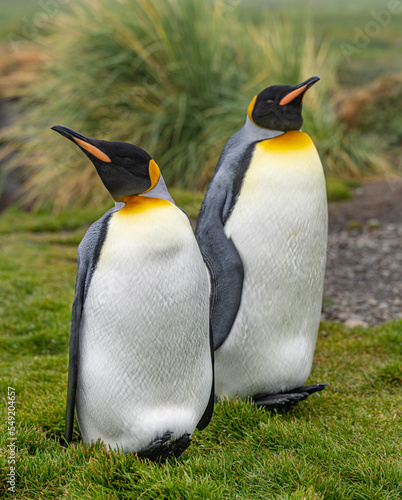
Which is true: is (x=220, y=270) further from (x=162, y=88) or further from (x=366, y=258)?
(x=162, y=88)

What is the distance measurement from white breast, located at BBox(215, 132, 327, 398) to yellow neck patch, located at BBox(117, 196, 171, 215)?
0.71 m

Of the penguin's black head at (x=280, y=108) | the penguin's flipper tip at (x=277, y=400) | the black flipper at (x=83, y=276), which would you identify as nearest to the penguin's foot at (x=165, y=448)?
the black flipper at (x=83, y=276)

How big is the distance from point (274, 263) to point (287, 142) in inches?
24.4

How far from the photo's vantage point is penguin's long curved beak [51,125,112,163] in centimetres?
215

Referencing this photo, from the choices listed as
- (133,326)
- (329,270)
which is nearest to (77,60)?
(329,270)

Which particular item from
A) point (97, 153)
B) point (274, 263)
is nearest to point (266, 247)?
point (274, 263)

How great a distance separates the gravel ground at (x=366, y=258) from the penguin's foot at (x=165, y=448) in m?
2.56

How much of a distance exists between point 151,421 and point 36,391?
→ 118 centimetres

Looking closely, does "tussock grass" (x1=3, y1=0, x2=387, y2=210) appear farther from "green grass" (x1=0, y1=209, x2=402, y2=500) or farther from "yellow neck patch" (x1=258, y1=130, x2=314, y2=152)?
"yellow neck patch" (x1=258, y1=130, x2=314, y2=152)

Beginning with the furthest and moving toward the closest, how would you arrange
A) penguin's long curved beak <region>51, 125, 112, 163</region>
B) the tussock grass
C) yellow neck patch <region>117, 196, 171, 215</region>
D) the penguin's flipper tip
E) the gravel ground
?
the tussock grass, the gravel ground, the penguin's flipper tip, yellow neck patch <region>117, 196, 171, 215</region>, penguin's long curved beak <region>51, 125, 112, 163</region>

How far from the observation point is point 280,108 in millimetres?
2887

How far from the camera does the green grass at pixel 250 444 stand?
2.16 meters

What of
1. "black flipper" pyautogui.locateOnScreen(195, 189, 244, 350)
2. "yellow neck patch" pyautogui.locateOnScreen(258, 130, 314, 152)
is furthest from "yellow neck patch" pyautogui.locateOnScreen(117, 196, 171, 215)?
"yellow neck patch" pyautogui.locateOnScreen(258, 130, 314, 152)

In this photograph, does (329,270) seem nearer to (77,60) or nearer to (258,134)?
(258,134)
